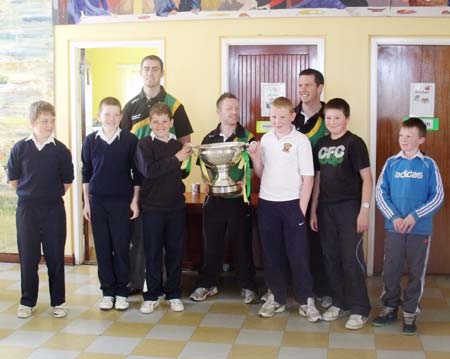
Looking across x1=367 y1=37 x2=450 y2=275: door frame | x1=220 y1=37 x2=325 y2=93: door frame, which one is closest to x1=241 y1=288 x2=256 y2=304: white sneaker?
x1=367 y1=37 x2=450 y2=275: door frame

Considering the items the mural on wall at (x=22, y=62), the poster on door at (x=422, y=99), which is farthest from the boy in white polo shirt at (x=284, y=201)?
the mural on wall at (x=22, y=62)

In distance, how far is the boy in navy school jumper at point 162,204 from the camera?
A: 373 cm

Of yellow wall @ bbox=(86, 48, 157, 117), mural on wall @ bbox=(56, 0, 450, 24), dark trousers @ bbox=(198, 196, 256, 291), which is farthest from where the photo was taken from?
yellow wall @ bbox=(86, 48, 157, 117)

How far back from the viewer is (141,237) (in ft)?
13.7

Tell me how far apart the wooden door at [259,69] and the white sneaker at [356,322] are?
192 cm

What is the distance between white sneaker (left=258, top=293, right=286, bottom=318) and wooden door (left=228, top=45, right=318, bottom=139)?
5.32 feet

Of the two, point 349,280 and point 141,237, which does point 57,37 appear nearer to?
point 141,237

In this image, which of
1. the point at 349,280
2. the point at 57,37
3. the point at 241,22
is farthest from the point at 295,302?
the point at 57,37

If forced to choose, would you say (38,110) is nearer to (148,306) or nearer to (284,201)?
(148,306)

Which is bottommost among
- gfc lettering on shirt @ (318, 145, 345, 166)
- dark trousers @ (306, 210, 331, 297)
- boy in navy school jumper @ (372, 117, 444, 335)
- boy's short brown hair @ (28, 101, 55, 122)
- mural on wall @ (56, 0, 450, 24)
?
dark trousers @ (306, 210, 331, 297)

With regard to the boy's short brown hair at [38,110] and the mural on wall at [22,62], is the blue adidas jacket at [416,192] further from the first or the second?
the mural on wall at [22,62]

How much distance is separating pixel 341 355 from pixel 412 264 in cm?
72

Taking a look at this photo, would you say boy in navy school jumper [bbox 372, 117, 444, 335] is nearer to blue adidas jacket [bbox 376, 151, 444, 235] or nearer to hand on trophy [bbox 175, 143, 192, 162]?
blue adidas jacket [bbox 376, 151, 444, 235]

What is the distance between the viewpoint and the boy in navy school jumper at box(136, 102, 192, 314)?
373 centimetres
